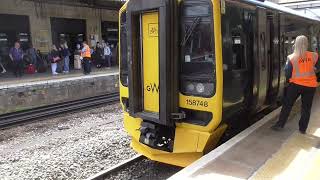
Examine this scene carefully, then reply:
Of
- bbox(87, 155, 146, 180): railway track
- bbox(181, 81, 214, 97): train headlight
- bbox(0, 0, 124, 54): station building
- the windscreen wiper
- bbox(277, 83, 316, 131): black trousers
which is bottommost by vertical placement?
bbox(87, 155, 146, 180): railway track

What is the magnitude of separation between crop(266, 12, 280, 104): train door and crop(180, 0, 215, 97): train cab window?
216cm

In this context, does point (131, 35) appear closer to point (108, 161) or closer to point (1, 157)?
point (108, 161)

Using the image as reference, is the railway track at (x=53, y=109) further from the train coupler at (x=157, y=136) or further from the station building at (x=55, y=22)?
the station building at (x=55, y=22)

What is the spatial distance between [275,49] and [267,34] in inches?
28.2

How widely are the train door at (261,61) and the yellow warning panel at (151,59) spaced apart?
1775 mm

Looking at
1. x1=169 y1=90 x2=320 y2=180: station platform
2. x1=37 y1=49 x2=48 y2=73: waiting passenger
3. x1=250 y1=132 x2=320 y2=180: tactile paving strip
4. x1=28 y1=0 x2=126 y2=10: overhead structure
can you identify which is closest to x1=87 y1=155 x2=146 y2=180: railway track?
x1=169 y1=90 x2=320 y2=180: station platform

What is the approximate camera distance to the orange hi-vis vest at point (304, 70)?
5.89 metres

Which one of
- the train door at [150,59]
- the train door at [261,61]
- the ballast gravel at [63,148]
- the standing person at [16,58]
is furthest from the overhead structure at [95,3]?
the train door at [150,59]

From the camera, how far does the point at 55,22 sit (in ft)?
69.9

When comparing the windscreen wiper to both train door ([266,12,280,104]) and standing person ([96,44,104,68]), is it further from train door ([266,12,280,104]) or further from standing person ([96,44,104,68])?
standing person ([96,44,104,68])

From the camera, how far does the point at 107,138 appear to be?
844 cm

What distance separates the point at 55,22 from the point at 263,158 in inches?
722

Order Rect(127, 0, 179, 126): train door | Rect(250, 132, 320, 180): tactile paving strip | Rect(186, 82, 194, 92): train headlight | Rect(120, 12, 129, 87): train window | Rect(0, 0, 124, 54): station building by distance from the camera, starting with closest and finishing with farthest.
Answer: Rect(250, 132, 320, 180): tactile paving strip → Rect(127, 0, 179, 126): train door → Rect(186, 82, 194, 92): train headlight → Rect(120, 12, 129, 87): train window → Rect(0, 0, 124, 54): station building

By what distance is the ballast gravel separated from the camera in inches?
259
